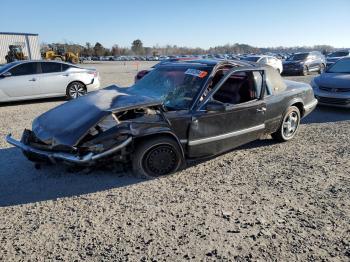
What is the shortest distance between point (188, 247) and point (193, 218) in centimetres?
53

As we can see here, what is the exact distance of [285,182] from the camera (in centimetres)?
452

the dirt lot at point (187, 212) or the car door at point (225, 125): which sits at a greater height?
the car door at point (225, 125)

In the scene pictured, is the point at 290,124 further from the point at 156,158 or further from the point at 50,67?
the point at 50,67

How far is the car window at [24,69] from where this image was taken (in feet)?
33.1

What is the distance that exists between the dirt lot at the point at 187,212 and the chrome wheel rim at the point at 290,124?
884 mm

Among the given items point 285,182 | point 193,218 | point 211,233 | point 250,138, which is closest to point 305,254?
point 211,233

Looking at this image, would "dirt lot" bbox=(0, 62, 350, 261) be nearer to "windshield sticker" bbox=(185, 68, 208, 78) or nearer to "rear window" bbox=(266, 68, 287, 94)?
"rear window" bbox=(266, 68, 287, 94)

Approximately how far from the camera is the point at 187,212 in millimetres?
3686

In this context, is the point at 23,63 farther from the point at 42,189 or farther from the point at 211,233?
the point at 211,233

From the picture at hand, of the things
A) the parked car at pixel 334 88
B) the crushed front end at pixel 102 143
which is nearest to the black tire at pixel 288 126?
the crushed front end at pixel 102 143

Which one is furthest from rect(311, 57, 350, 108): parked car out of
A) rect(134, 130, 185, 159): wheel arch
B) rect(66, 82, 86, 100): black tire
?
rect(66, 82, 86, 100): black tire

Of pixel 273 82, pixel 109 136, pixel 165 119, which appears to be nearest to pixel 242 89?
pixel 273 82

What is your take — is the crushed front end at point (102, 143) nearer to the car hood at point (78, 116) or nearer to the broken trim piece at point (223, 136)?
the car hood at point (78, 116)

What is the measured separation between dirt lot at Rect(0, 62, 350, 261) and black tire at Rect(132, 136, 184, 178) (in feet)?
0.45
